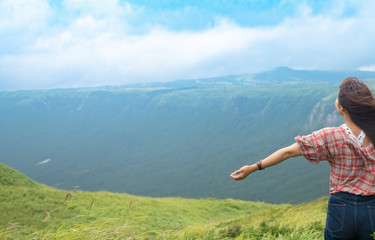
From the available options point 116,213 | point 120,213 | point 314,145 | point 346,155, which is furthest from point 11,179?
point 346,155

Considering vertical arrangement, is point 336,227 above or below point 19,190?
above

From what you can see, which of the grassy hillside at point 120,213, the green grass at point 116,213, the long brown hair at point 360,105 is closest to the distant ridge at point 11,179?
the grassy hillside at point 120,213

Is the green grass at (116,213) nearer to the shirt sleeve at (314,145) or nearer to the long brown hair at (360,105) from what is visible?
the shirt sleeve at (314,145)

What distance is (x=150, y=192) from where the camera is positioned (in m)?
199

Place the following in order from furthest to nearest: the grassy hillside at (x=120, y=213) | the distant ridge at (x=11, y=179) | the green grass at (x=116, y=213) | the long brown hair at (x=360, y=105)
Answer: the distant ridge at (x=11, y=179), the green grass at (x=116, y=213), the grassy hillside at (x=120, y=213), the long brown hair at (x=360, y=105)

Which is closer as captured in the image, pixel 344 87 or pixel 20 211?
pixel 344 87

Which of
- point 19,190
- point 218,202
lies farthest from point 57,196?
point 218,202

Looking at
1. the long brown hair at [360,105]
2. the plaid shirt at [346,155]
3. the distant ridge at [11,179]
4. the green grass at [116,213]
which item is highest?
the long brown hair at [360,105]

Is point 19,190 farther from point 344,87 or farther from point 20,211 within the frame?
point 344,87

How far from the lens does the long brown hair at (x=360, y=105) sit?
331 cm

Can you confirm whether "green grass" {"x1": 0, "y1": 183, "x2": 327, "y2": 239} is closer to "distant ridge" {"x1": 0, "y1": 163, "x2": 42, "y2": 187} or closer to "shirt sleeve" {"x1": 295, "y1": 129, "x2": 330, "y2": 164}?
"shirt sleeve" {"x1": 295, "y1": 129, "x2": 330, "y2": 164}

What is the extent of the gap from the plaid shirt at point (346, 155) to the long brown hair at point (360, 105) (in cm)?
17

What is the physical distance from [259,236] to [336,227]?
2123 mm

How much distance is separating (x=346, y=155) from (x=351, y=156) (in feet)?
0.17
